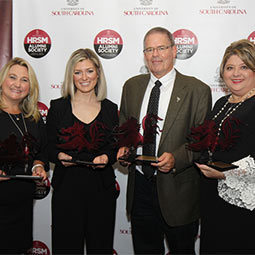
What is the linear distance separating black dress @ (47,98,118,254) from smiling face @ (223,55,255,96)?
1000 mm

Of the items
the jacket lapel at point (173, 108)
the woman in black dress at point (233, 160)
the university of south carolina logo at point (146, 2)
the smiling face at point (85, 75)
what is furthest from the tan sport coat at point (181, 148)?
the university of south carolina logo at point (146, 2)

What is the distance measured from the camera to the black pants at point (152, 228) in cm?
240

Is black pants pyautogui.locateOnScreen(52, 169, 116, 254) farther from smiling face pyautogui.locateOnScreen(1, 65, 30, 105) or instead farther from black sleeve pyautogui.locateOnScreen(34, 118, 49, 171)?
smiling face pyautogui.locateOnScreen(1, 65, 30, 105)

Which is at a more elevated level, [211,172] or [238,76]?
[238,76]

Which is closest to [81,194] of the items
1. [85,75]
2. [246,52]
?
[85,75]

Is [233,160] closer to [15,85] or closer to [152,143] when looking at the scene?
[152,143]

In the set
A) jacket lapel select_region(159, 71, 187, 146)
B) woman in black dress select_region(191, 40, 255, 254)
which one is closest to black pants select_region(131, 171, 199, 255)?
woman in black dress select_region(191, 40, 255, 254)

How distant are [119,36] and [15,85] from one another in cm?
142

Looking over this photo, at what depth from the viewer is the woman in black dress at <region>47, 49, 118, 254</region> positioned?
236cm

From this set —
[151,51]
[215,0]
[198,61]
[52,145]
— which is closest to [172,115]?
[151,51]

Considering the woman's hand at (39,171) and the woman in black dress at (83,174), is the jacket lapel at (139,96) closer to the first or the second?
the woman in black dress at (83,174)

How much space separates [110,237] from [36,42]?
229 centimetres

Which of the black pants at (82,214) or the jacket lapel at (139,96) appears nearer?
the black pants at (82,214)

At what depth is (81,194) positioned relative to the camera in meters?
2.36
